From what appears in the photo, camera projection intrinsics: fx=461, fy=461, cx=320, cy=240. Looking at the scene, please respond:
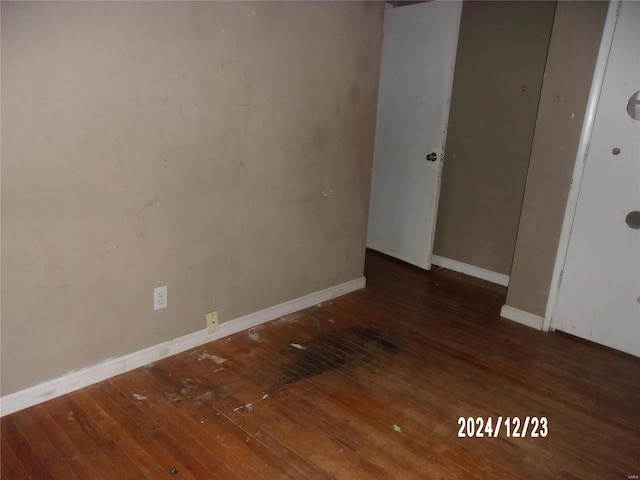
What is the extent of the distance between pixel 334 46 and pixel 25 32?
163 cm

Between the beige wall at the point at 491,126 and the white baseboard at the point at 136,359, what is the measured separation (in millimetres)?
1490

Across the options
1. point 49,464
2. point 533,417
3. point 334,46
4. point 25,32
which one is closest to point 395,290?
point 533,417

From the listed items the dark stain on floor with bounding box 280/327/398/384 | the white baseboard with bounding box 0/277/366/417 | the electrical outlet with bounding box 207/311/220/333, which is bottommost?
the dark stain on floor with bounding box 280/327/398/384

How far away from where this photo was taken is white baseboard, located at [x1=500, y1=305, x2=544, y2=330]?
2959mm

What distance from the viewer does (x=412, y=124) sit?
146 inches

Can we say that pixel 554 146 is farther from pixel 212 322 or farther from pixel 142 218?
pixel 142 218

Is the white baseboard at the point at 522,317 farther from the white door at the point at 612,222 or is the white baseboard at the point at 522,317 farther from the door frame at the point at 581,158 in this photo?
the white door at the point at 612,222

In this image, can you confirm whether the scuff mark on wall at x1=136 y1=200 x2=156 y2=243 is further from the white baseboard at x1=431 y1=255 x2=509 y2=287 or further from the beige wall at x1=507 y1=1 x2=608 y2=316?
the white baseboard at x1=431 y1=255 x2=509 y2=287

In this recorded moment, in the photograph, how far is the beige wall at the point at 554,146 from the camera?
2.57 metres

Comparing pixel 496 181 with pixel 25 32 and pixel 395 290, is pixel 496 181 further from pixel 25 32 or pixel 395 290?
pixel 25 32

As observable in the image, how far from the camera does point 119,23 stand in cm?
186

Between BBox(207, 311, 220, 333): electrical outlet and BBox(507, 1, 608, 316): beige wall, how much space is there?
6.29 ft
